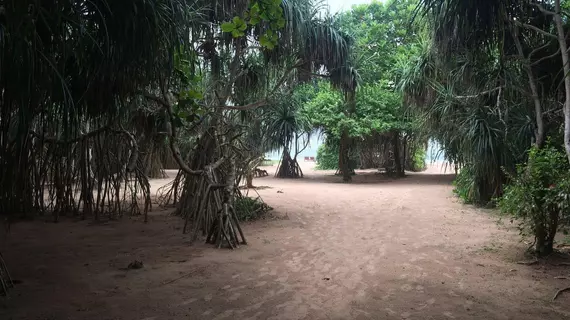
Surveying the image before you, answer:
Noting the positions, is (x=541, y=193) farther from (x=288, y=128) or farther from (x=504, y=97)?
(x=288, y=128)

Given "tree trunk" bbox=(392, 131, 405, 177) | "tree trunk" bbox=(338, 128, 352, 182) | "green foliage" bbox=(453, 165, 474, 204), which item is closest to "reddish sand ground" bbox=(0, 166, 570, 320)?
"green foliage" bbox=(453, 165, 474, 204)

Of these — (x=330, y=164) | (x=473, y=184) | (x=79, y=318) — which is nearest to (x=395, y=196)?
(x=473, y=184)

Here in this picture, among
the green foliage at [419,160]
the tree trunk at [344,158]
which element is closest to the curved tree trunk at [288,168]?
the tree trunk at [344,158]

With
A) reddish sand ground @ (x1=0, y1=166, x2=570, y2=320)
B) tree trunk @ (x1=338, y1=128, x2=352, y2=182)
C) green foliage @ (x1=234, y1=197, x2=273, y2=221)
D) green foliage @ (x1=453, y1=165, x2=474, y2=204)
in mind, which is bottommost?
reddish sand ground @ (x1=0, y1=166, x2=570, y2=320)

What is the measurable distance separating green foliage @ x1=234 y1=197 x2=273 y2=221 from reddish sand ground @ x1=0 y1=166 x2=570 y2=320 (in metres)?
0.37

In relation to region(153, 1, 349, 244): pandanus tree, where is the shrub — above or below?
below

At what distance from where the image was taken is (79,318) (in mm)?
2303

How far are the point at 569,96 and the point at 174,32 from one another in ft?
11.1

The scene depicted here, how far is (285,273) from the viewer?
327 cm

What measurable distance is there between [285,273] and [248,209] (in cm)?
270

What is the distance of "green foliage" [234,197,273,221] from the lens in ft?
19.0

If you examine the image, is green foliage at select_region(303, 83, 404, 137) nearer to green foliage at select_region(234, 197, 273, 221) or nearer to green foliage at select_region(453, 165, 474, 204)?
green foliage at select_region(453, 165, 474, 204)

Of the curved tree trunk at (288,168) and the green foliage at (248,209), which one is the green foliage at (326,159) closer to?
the curved tree trunk at (288,168)

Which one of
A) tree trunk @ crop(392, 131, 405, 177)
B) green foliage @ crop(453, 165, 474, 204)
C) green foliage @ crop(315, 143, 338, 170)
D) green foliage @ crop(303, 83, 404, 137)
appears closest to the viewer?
green foliage @ crop(453, 165, 474, 204)
